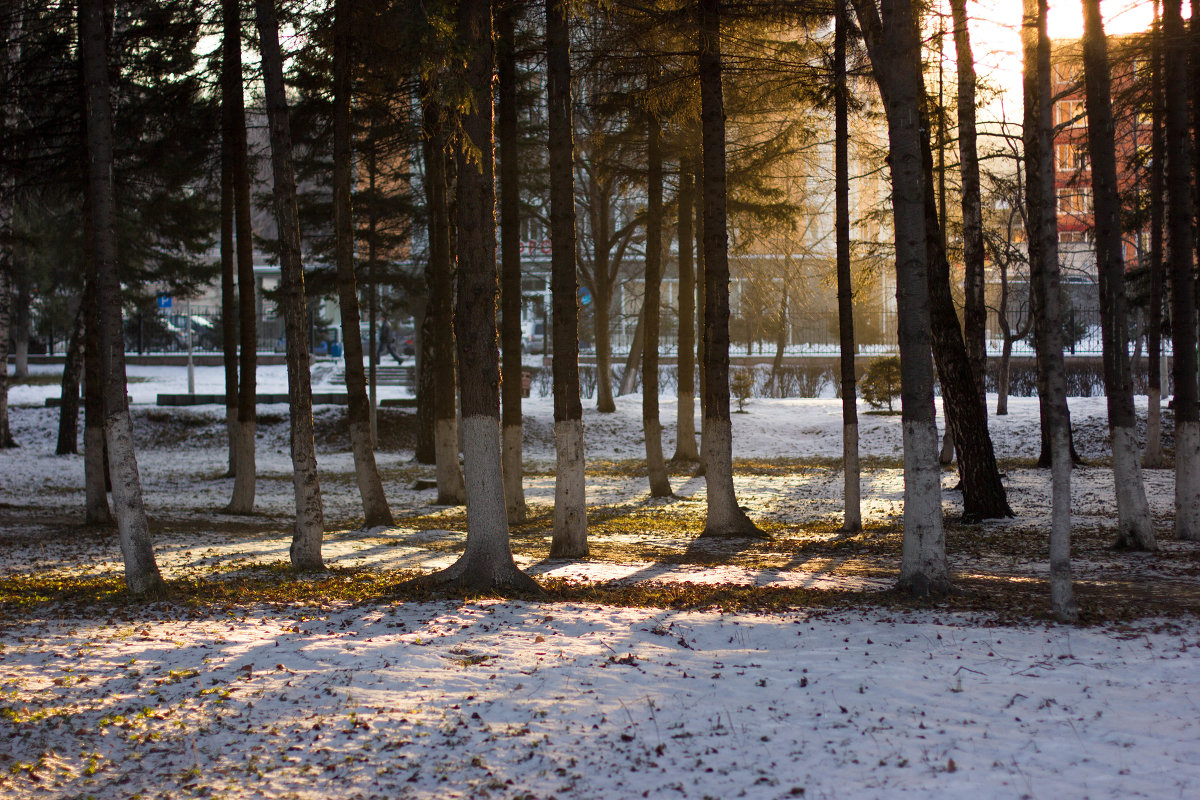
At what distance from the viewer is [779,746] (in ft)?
15.4

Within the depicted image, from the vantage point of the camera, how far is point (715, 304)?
36.0ft

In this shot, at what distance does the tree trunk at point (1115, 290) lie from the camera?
923 cm

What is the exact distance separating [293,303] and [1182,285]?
951 cm

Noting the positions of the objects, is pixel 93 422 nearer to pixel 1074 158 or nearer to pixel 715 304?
pixel 715 304

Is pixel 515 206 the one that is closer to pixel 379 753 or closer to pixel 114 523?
pixel 114 523

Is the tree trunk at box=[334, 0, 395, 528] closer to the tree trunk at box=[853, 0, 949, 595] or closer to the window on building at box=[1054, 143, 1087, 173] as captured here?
the tree trunk at box=[853, 0, 949, 595]

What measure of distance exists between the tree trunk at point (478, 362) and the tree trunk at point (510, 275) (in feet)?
14.4

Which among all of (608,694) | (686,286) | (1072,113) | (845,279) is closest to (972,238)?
(845,279)

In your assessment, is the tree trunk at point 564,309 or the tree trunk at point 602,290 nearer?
the tree trunk at point 564,309

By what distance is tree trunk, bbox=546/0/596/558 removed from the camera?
Result: 932 centimetres

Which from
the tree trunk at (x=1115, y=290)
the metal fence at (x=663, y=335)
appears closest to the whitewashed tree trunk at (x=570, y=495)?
the tree trunk at (x=1115, y=290)

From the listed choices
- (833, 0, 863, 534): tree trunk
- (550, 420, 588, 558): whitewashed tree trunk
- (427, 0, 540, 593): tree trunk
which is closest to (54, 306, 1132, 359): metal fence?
(833, 0, 863, 534): tree trunk

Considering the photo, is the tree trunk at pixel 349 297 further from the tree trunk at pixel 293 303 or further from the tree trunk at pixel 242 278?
the tree trunk at pixel 293 303

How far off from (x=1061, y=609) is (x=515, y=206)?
8.96 metres
